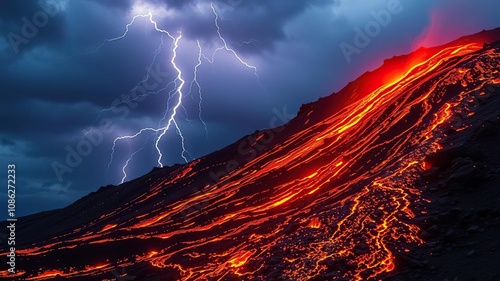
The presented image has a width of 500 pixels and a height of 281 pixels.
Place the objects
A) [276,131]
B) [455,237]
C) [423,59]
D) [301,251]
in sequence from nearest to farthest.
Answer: [455,237] → [301,251] → [423,59] → [276,131]

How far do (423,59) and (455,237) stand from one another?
3001 cm

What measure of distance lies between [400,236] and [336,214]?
4182 mm

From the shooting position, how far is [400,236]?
15.4 metres

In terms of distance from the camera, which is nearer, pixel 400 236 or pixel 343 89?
pixel 400 236

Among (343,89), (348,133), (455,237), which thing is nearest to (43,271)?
(348,133)

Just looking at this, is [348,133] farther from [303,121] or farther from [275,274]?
[275,274]

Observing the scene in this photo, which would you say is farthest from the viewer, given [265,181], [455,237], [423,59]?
[423,59]

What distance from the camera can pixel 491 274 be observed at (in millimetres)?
11422

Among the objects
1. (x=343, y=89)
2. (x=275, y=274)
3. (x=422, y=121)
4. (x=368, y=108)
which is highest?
(x=343, y=89)

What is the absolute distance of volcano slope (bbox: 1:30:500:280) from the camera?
16.6 meters

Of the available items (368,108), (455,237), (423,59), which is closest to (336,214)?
(455,237)

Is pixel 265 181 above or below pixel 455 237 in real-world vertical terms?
above

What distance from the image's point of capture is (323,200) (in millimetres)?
22281

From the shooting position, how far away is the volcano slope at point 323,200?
16.6 m
